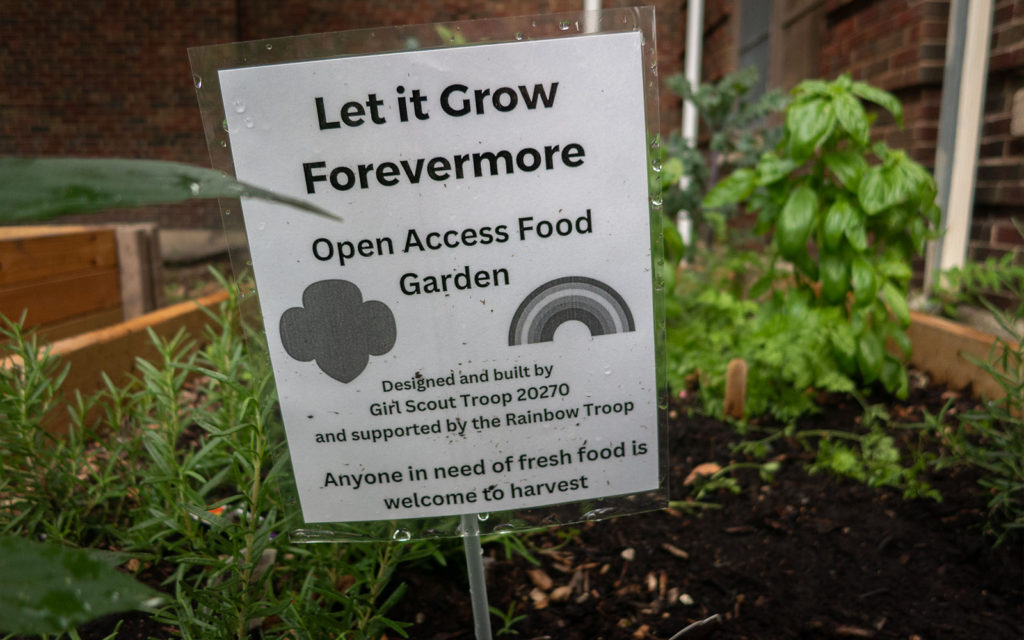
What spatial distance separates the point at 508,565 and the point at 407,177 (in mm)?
790

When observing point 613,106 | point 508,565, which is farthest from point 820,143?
point 508,565

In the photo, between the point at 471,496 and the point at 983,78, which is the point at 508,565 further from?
the point at 983,78

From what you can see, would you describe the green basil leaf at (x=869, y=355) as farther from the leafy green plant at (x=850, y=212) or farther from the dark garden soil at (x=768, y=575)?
the dark garden soil at (x=768, y=575)

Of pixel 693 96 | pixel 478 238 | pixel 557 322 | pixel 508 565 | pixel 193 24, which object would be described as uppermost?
pixel 193 24

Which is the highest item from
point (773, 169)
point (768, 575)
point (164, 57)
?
point (164, 57)

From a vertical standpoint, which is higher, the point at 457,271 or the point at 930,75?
the point at 930,75

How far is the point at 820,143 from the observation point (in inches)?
73.0

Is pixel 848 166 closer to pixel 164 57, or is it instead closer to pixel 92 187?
pixel 92 187

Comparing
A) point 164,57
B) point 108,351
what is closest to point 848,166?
point 108,351

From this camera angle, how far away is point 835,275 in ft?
5.85

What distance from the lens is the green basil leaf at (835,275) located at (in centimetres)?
178

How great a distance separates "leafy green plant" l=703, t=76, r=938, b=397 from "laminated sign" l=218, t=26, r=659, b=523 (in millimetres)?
1190

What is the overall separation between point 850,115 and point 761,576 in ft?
4.03

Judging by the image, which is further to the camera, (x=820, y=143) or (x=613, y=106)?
(x=820, y=143)
